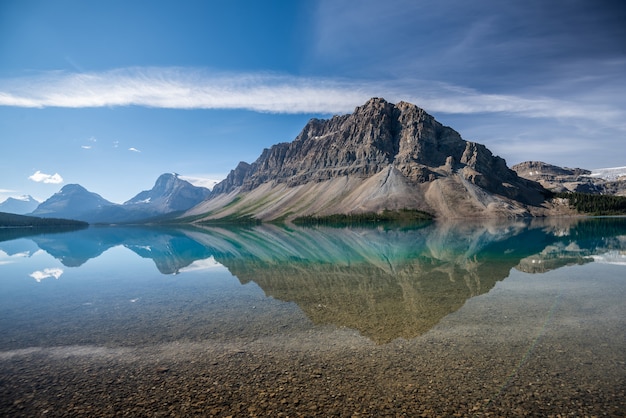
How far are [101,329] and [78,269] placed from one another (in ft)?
129

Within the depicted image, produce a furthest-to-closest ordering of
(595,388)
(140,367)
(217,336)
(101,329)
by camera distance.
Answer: (101,329) → (217,336) → (140,367) → (595,388)

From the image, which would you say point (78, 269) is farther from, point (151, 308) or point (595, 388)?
point (595, 388)

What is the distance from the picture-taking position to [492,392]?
12344 mm

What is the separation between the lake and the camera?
12.2m

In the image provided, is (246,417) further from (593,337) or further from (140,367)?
(593,337)

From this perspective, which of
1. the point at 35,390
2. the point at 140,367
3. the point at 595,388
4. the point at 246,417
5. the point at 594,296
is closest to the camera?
the point at 246,417

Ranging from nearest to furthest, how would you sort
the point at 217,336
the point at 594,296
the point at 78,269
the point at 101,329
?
the point at 217,336 < the point at 101,329 < the point at 594,296 < the point at 78,269

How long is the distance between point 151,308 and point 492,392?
Answer: 25.5m

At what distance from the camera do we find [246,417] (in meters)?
11.4

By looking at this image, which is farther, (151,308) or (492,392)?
(151,308)

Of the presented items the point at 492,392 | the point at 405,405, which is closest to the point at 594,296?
the point at 492,392

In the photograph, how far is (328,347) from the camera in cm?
1725

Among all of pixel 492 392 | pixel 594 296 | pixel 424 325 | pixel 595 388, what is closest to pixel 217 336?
pixel 424 325

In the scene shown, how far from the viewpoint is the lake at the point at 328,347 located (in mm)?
12242
